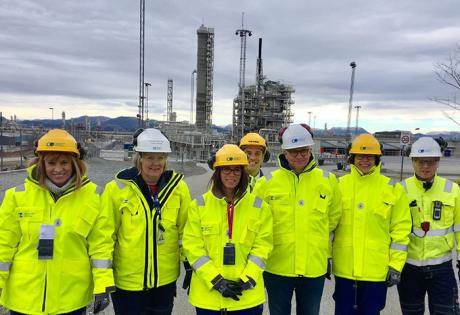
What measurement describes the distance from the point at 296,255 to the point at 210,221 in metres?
0.96

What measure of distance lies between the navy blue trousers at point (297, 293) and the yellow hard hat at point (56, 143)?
2.22 metres

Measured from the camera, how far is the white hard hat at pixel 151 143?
126 inches

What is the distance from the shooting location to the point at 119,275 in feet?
10.4

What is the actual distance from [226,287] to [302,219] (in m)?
0.99

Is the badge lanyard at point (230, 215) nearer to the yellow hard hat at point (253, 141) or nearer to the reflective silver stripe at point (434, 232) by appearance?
the yellow hard hat at point (253, 141)

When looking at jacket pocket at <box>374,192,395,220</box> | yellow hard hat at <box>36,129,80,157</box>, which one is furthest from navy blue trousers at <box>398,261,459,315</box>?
yellow hard hat at <box>36,129,80,157</box>

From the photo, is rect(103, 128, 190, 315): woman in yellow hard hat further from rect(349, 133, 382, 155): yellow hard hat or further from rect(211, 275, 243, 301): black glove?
rect(349, 133, 382, 155): yellow hard hat

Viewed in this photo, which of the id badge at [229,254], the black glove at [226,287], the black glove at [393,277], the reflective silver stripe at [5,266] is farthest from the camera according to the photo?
the black glove at [393,277]

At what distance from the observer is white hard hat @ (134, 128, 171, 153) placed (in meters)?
3.21

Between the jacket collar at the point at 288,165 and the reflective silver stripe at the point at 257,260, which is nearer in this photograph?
the reflective silver stripe at the point at 257,260

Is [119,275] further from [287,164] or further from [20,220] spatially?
[287,164]

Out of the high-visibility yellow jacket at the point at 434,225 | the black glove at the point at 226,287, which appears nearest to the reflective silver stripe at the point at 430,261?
the high-visibility yellow jacket at the point at 434,225

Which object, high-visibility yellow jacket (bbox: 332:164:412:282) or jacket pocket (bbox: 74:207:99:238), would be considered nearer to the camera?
jacket pocket (bbox: 74:207:99:238)

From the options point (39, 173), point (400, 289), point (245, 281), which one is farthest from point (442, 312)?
point (39, 173)
